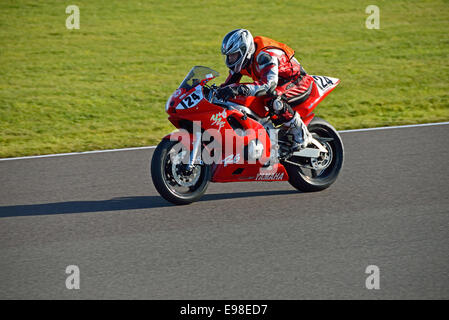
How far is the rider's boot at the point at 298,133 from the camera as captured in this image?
7.11 meters

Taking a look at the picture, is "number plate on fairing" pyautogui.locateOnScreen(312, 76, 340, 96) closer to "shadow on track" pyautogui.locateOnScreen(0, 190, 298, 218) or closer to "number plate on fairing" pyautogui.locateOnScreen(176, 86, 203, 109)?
"shadow on track" pyautogui.locateOnScreen(0, 190, 298, 218)

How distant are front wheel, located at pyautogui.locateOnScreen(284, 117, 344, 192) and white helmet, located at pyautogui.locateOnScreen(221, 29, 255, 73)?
3.66ft

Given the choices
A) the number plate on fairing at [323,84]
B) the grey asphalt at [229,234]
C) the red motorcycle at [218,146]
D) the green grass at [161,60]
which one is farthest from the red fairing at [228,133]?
the green grass at [161,60]

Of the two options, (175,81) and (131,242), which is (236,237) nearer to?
(131,242)

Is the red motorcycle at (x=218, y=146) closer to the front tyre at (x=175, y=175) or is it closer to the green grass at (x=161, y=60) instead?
the front tyre at (x=175, y=175)

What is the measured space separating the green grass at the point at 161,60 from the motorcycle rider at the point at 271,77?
3.38 meters

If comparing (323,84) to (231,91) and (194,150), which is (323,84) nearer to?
(231,91)

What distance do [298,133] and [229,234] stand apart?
162 centimetres

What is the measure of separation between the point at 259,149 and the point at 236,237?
1.30m

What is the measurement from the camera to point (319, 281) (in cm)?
490

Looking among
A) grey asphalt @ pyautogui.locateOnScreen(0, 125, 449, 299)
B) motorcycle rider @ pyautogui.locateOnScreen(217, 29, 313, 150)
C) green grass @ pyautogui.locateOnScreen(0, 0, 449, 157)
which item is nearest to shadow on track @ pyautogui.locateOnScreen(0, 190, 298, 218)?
grey asphalt @ pyautogui.locateOnScreen(0, 125, 449, 299)

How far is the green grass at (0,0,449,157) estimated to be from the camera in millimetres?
11414

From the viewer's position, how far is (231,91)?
21.4 ft

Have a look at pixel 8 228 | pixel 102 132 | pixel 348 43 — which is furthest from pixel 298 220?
pixel 348 43
